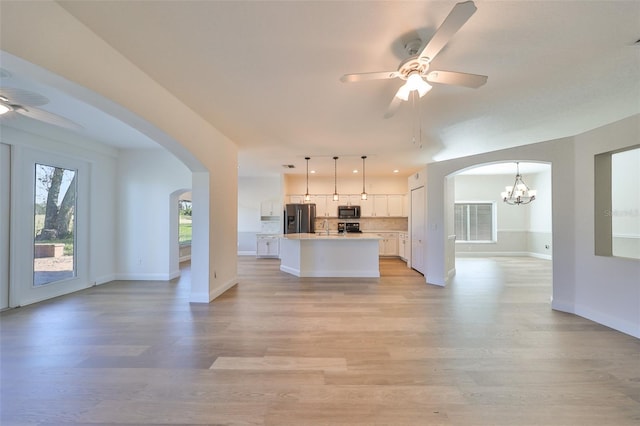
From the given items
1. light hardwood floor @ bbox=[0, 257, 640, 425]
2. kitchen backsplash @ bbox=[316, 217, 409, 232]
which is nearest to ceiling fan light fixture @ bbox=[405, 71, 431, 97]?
light hardwood floor @ bbox=[0, 257, 640, 425]

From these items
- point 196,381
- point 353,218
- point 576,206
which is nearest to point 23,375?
point 196,381

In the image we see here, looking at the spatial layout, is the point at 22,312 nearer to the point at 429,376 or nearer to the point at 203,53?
the point at 203,53

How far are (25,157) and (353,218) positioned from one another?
7313 millimetres

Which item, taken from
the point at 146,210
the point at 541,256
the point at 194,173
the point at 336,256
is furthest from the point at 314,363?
the point at 541,256

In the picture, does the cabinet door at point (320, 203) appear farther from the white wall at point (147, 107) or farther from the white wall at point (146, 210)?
the white wall at point (146, 210)

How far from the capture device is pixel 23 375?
2.11 meters

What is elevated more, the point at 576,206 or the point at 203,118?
the point at 203,118

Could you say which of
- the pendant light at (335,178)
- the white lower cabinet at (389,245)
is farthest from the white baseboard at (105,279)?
the white lower cabinet at (389,245)

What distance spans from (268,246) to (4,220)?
536cm

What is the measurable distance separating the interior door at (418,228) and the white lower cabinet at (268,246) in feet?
13.3

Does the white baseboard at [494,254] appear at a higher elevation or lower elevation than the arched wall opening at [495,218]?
lower

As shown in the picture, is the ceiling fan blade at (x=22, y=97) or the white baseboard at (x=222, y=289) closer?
the ceiling fan blade at (x=22, y=97)

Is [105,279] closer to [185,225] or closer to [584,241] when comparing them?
[185,225]

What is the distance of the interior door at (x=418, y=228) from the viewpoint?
19.2 feet
